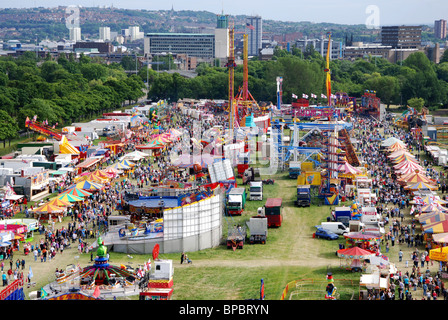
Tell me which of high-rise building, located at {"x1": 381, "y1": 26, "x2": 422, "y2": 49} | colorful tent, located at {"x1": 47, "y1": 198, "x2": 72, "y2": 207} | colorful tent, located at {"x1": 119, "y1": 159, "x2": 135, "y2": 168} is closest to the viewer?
colorful tent, located at {"x1": 47, "y1": 198, "x2": 72, "y2": 207}

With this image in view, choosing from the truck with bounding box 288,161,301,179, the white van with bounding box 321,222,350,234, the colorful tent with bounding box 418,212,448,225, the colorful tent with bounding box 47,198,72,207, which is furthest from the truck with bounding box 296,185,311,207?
the colorful tent with bounding box 47,198,72,207

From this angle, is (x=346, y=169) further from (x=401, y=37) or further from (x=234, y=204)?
(x=401, y=37)

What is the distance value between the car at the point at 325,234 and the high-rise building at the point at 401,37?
98.0 m

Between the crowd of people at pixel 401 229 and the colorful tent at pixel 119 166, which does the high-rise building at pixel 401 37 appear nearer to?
the crowd of people at pixel 401 229

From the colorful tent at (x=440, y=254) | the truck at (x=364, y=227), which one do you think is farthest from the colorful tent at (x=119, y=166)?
the colorful tent at (x=440, y=254)

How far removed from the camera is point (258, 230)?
28.2 meters

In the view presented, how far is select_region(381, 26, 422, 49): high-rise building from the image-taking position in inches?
5014

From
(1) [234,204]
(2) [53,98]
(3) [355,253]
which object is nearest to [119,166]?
(1) [234,204]

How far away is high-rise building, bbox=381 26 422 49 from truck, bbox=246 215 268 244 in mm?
Answer: 99703

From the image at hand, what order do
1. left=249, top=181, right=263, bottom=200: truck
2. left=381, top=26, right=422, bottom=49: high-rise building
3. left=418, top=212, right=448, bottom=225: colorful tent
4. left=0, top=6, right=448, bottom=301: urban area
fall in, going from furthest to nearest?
left=381, top=26, right=422, bottom=49: high-rise building, left=249, top=181, right=263, bottom=200: truck, left=418, top=212, right=448, bottom=225: colorful tent, left=0, top=6, right=448, bottom=301: urban area

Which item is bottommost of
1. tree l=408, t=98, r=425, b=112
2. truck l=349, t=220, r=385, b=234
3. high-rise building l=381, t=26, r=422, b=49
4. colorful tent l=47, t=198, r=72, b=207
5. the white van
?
the white van

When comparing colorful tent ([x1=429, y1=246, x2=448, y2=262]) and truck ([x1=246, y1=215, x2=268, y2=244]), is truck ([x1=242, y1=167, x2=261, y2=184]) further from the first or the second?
colorful tent ([x1=429, y1=246, x2=448, y2=262])

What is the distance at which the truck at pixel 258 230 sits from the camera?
28.1 m
